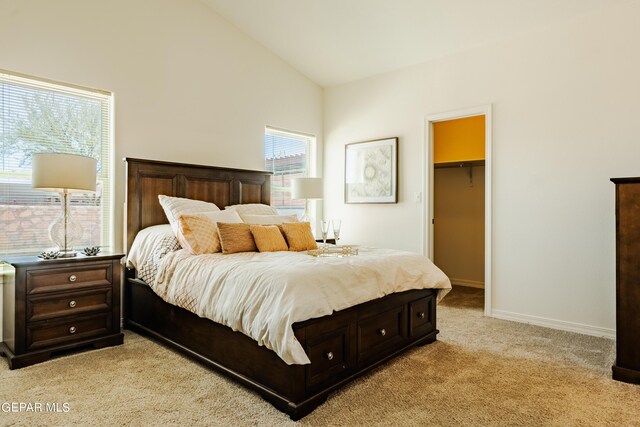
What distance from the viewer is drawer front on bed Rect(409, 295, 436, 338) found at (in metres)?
2.86

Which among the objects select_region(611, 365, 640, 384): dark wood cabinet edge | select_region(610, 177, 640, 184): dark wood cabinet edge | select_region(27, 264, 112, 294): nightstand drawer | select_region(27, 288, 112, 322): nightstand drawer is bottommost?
select_region(611, 365, 640, 384): dark wood cabinet edge

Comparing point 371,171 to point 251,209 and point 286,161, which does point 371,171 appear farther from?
point 251,209

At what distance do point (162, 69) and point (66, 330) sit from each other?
248 centimetres

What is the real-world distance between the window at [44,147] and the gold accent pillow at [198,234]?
3.20ft

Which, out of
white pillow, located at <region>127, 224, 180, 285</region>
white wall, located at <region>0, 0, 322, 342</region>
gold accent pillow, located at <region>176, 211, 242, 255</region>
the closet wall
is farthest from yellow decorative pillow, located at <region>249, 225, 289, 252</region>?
the closet wall

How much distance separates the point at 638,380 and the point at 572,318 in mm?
1145

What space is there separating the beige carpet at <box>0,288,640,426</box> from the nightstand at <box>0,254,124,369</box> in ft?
0.38

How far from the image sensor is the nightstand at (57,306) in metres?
2.56

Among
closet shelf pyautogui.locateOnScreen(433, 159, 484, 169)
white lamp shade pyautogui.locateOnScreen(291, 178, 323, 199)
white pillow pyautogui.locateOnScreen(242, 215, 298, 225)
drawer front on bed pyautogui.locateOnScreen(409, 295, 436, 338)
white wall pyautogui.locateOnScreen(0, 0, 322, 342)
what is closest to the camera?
drawer front on bed pyautogui.locateOnScreen(409, 295, 436, 338)

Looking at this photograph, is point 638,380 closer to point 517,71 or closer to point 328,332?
point 328,332

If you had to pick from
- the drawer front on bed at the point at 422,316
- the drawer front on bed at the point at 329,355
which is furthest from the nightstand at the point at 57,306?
the drawer front on bed at the point at 422,316

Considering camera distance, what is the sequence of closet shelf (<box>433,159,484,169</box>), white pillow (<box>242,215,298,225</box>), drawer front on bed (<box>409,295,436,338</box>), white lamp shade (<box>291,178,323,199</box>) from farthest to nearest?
1. closet shelf (<box>433,159,484,169</box>)
2. white lamp shade (<box>291,178,323,199</box>)
3. white pillow (<box>242,215,298,225</box>)
4. drawer front on bed (<box>409,295,436,338</box>)

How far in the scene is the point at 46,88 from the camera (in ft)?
10.4

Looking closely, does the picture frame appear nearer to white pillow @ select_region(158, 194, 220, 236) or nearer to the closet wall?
the closet wall
